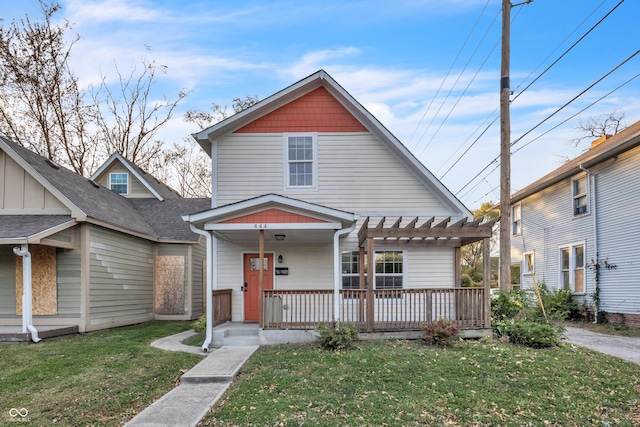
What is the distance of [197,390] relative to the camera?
21.0 feet

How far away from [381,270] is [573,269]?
8.38 meters

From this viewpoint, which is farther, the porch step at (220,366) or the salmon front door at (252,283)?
the salmon front door at (252,283)

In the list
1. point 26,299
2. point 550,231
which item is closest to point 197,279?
point 26,299

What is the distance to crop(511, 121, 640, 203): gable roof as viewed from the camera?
12.3 m

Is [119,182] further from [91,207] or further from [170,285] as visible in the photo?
[91,207]

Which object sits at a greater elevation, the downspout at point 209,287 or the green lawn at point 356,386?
the downspout at point 209,287

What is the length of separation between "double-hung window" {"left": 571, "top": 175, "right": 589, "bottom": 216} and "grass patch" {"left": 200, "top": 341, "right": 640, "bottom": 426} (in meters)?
8.46

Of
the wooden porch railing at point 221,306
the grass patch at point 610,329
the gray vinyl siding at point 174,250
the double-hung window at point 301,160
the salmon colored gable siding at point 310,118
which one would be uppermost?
the salmon colored gable siding at point 310,118

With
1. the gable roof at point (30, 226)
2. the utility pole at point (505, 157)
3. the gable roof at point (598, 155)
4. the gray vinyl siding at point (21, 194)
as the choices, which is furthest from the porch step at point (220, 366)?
the gable roof at point (598, 155)

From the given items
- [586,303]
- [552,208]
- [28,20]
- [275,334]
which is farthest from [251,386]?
[28,20]

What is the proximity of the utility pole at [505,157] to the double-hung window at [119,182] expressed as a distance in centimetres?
1458

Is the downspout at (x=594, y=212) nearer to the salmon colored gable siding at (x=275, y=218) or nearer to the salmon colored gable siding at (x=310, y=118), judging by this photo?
the salmon colored gable siding at (x=310, y=118)

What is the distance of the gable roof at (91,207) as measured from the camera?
1105cm

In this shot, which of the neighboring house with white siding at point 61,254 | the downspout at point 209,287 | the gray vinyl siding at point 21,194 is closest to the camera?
the downspout at point 209,287
